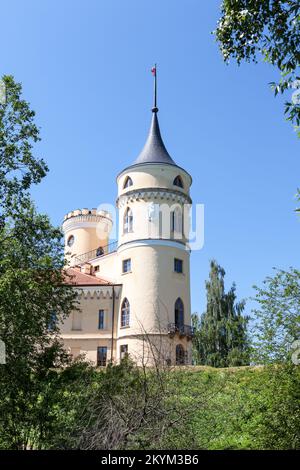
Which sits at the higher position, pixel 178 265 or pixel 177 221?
pixel 177 221

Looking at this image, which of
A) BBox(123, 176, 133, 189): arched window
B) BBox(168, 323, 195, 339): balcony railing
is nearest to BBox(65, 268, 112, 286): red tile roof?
BBox(168, 323, 195, 339): balcony railing

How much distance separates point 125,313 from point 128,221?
234 inches

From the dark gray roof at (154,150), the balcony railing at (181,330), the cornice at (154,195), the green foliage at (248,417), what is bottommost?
the green foliage at (248,417)

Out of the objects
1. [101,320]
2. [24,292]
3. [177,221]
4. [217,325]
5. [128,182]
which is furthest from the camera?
[217,325]

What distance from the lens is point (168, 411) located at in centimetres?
→ 956

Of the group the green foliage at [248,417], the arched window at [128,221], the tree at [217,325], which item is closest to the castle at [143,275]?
the arched window at [128,221]

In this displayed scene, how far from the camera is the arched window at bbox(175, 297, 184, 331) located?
34062 millimetres

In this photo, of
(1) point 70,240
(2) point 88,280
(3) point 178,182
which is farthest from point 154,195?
(1) point 70,240

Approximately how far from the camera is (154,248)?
34344 mm

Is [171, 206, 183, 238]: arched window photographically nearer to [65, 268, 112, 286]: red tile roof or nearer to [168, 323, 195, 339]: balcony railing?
[65, 268, 112, 286]: red tile roof

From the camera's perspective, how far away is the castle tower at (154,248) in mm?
33594

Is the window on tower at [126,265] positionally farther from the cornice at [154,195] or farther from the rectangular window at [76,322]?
the rectangular window at [76,322]

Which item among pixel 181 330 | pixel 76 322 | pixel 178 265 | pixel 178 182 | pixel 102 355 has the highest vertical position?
pixel 178 182

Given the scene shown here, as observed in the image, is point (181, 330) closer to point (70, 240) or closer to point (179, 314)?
point (179, 314)
